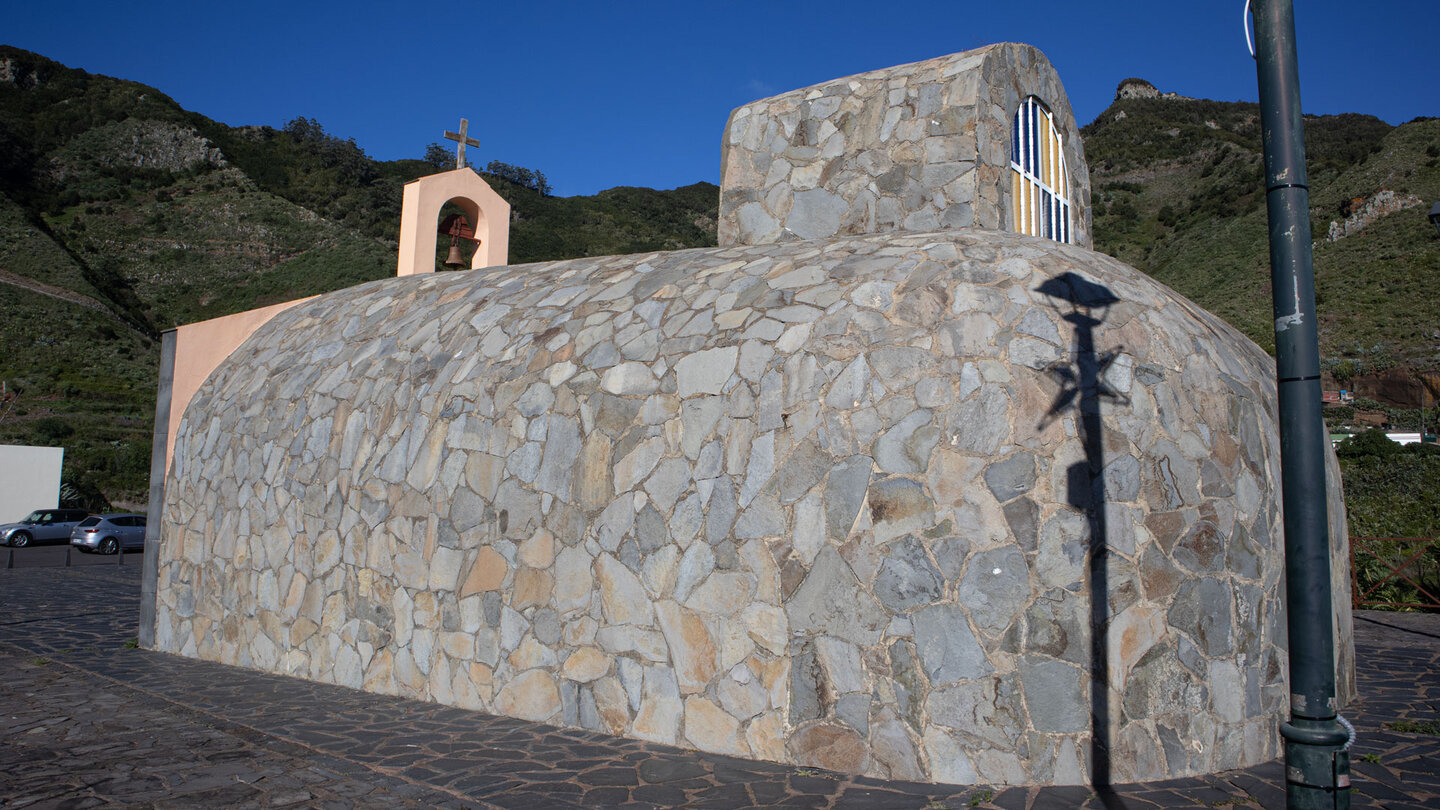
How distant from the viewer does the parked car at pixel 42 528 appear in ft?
82.2

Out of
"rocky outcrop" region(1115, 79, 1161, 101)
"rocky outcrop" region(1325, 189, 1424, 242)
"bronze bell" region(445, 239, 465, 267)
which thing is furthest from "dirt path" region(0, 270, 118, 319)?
"rocky outcrop" region(1115, 79, 1161, 101)

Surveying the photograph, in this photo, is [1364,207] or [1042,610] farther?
[1364,207]

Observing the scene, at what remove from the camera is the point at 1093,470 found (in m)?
5.54

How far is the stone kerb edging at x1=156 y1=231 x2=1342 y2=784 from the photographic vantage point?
214 inches

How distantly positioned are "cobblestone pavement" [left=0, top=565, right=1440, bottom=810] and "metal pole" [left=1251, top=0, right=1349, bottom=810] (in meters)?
1.88

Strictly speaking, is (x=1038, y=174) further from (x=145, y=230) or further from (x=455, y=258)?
(x=145, y=230)

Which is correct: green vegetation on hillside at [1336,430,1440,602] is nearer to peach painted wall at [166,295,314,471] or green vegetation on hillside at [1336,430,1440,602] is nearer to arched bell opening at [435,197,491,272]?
arched bell opening at [435,197,491,272]

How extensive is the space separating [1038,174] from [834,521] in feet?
16.1

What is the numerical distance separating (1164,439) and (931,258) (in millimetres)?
1924

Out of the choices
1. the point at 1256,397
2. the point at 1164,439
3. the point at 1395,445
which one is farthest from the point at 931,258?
the point at 1395,445

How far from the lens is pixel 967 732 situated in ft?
17.5

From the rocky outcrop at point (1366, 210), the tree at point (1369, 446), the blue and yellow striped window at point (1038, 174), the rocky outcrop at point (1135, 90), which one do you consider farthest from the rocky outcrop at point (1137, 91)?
the blue and yellow striped window at point (1038, 174)

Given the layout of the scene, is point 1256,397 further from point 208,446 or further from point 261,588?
point 208,446

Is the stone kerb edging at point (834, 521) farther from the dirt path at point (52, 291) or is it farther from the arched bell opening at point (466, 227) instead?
the dirt path at point (52, 291)
